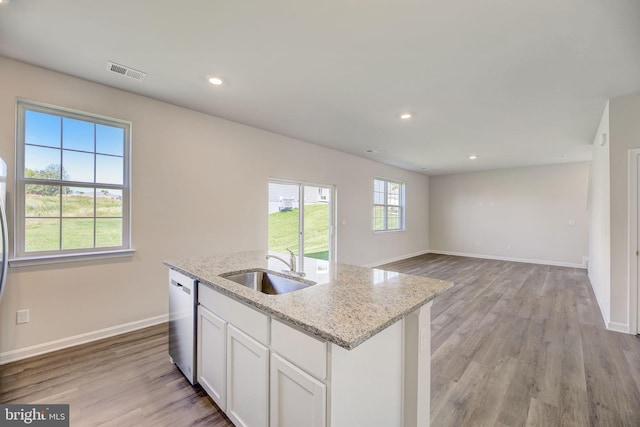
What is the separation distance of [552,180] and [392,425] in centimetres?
797

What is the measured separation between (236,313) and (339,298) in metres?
0.63

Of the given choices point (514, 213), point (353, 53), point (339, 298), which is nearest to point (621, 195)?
point (353, 53)

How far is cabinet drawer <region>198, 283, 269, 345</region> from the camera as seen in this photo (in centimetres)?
139

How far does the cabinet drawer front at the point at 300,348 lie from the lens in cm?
108

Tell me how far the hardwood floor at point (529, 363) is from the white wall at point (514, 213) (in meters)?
2.76

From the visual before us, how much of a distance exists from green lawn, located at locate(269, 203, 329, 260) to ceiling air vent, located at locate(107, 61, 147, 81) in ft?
8.01

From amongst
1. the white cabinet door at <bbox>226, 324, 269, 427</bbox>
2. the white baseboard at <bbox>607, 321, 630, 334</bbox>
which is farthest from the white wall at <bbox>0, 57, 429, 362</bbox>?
the white baseboard at <bbox>607, 321, 630, 334</bbox>

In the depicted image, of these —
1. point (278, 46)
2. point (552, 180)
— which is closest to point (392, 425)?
point (278, 46)

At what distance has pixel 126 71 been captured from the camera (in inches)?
99.0

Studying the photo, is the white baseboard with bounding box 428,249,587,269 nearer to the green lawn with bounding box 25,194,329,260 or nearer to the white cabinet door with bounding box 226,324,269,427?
the white cabinet door with bounding box 226,324,269,427

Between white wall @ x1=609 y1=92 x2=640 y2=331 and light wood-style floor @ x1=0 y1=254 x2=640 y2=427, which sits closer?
light wood-style floor @ x1=0 y1=254 x2=640 y2=427

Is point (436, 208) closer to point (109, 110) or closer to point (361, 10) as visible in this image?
point (361, 10)

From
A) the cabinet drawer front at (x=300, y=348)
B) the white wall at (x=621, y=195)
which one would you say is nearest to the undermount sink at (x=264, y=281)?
the cabinet drawer front at (x=300, y=348)

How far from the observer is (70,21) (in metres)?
1.88
